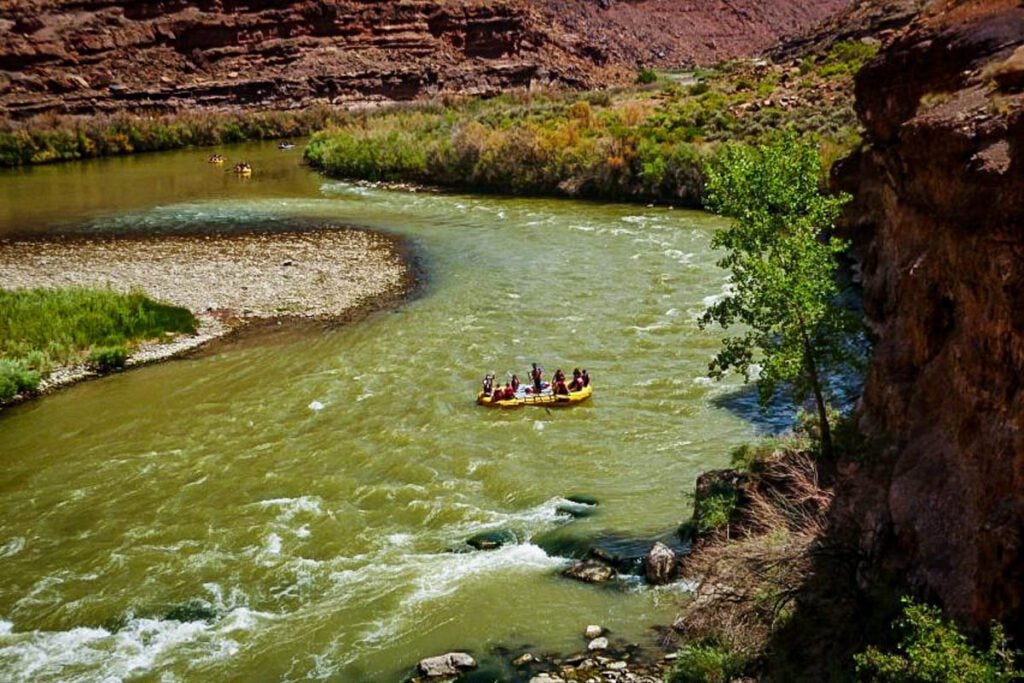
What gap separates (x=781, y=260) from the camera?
15.7 m

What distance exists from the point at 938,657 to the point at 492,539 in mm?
8170

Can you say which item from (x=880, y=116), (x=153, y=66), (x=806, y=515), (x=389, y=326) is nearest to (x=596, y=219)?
(x=389, y=326)

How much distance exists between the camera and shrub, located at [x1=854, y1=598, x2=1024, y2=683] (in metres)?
9.17

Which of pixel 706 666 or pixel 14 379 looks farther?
pixel 14 379

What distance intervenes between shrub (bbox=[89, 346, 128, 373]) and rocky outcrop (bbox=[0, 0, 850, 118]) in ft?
200

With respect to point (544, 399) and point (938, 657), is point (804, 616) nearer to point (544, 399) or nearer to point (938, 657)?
point (938, 657)

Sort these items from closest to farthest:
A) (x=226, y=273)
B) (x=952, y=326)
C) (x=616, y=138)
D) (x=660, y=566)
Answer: (x=952, y=326) < (x=660, y=566) < (x=226, y=273) < (x=616, y=138)

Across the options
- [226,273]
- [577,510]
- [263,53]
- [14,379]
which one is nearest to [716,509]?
[577,510]

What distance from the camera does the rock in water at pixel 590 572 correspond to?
1488cm

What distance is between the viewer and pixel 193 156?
226 ft

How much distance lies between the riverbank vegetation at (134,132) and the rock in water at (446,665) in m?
63.7

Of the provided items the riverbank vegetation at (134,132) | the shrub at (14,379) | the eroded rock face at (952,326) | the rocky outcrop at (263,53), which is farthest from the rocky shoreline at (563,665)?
the rocky outcrop at (263,53)

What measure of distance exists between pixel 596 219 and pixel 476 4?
58.8 m

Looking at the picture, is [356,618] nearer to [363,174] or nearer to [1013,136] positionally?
[1013,136]
